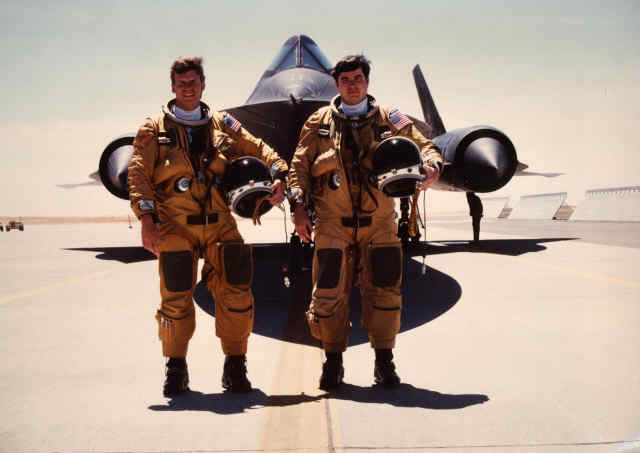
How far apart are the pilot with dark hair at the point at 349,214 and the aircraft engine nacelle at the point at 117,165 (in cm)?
593

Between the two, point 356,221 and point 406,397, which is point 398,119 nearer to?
point 356,221

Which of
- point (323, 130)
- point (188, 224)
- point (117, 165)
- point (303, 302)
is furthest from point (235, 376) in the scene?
point (117, 165)

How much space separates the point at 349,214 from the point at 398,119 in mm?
718

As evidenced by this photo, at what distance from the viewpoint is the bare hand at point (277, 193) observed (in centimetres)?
304

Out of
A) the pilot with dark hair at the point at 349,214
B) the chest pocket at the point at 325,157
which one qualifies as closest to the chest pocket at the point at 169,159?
the pilot with dark hair at the point at 349,214

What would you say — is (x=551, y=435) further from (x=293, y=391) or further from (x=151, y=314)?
(x=151, y=314)

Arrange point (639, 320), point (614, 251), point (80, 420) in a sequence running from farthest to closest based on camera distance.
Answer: point (614, 251)
point (639, 320)
point (80, 420)

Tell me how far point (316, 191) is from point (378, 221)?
473 millimetres

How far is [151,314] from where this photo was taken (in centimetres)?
505

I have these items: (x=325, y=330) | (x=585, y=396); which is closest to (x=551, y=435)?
(x=585, y=396)

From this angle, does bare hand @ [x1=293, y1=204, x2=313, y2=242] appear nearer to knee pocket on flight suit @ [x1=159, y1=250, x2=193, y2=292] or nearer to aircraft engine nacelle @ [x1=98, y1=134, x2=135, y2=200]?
knee pocket on flight suit @ [x1=159, y1=250, x2=193, y2=292]

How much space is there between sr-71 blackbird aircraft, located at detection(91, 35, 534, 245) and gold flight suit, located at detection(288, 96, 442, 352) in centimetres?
67

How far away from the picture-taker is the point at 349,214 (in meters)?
3.11

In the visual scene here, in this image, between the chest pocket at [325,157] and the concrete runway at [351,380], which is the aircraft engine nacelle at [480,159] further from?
the chest pocket at [325,157]
